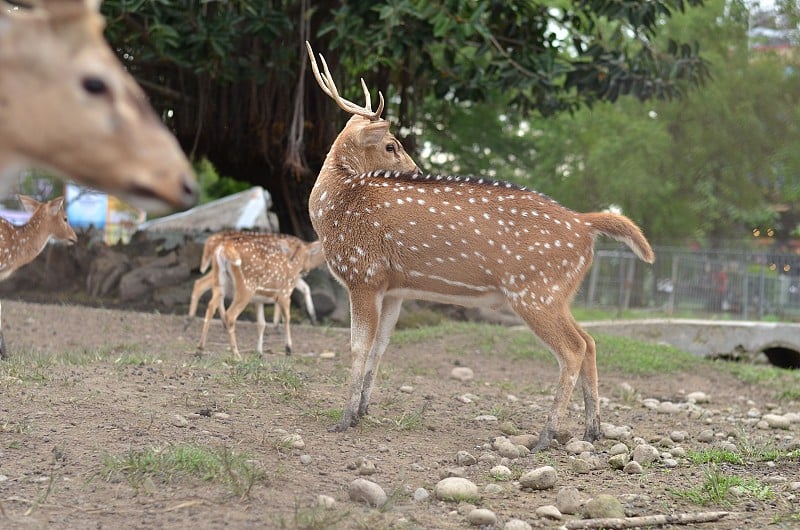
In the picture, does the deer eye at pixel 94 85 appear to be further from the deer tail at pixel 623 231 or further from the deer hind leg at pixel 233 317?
the deer hind leg at pixel 233 317

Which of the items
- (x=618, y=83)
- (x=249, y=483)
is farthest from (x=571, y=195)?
(x=249, y=483)

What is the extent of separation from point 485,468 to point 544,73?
674 centimetres

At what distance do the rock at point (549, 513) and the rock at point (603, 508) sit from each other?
0.46 ft

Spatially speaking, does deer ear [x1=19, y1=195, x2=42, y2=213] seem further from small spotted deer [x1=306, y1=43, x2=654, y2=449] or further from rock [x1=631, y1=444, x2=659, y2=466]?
rock [x1=631, y1=444, x2=659, y2=466]

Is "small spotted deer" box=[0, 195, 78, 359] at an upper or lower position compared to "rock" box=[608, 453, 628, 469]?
upper

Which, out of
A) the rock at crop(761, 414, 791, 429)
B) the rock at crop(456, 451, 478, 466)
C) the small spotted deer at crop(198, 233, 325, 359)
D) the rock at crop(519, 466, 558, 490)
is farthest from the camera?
the small spotted deer at crop(198, 233, 325, 359)

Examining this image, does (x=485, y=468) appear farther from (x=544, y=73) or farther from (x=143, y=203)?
(x=544, y=73)

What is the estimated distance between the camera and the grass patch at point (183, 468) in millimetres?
4328

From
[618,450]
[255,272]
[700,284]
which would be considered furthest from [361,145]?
Result: [700,284]

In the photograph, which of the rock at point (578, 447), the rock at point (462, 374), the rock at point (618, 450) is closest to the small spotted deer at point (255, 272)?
the rock at point (462, 374)

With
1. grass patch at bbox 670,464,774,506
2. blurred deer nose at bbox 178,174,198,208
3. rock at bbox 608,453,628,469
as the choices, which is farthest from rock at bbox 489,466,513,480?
blurred deer nose at bbox 178,174,198,208

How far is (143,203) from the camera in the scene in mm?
2619

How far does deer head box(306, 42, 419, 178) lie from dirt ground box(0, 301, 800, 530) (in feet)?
5.45

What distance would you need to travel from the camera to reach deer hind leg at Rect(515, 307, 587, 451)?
233 inches
